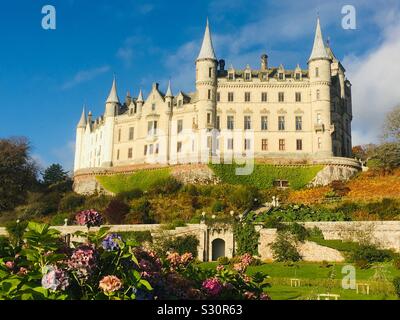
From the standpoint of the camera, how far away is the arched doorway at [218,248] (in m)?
41.3

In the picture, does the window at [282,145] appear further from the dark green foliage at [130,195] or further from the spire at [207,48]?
the dark green foliage at [130,195]

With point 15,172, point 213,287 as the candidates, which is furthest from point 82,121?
point 213,287

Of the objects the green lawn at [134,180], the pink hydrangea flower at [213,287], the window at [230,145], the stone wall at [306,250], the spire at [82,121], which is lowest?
the pink hydrangea flower at [213,287]

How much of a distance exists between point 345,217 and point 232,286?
3495 cm

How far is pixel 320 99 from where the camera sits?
61375 mm

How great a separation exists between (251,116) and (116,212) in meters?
22.8

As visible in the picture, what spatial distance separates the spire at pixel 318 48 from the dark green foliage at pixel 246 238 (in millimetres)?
30667

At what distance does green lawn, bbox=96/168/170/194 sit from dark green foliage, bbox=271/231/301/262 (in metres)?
23.7

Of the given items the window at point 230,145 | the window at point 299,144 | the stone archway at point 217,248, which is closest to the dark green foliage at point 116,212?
the stone archway at point 217,248

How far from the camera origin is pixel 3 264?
7.21m

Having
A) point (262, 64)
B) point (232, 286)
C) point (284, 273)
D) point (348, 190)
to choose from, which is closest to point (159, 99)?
point (262, 64)

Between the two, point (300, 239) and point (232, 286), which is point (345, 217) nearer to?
point (300, 239)

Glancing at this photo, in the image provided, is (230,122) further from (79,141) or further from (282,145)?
(79,141)

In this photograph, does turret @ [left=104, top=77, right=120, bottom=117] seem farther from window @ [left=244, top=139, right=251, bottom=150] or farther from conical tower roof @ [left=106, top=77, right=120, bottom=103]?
window @ [left=244, top=139, right=251, bottom=150]
